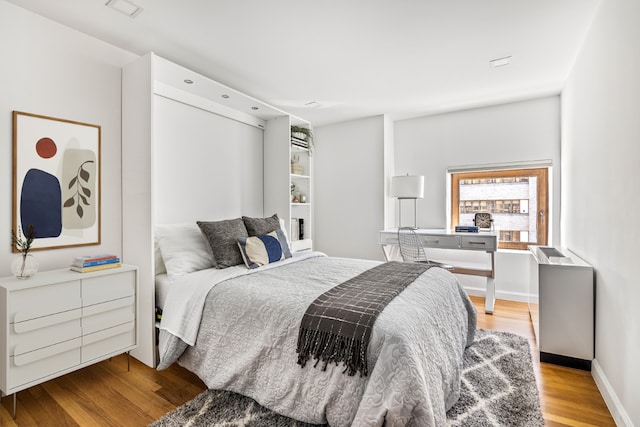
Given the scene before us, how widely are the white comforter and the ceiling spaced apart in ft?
6.06

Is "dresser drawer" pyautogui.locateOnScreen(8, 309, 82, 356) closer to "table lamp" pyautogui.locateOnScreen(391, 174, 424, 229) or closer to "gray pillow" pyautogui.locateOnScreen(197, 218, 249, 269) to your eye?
"gray pillow" pyautogui.locateOnScreen(197, 218, 249, 269)

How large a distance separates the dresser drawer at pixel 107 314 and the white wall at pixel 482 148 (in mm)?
3743

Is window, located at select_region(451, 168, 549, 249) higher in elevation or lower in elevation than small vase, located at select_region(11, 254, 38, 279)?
higher

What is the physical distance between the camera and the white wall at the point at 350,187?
475 cm

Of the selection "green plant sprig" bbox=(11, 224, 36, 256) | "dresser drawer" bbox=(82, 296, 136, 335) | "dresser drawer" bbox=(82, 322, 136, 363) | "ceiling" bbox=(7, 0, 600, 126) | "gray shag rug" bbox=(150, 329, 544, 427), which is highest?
"ceiling" bbox=(7, 0, 600, 126)

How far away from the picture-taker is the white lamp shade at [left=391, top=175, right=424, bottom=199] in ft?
14.3

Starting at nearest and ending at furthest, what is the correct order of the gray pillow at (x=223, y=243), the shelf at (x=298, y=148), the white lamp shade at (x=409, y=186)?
the gray pillow at (x=223, y=243) < the shelf at (x=298, y=148) < the white lamp shade at (x=409, y=186)

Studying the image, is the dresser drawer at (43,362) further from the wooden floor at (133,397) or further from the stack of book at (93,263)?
the stack of book at (93,263)

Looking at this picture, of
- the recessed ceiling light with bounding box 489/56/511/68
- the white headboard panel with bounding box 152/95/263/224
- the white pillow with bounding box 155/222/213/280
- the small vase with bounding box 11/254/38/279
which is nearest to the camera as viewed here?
the small vase with bounding box 11/254/38/279

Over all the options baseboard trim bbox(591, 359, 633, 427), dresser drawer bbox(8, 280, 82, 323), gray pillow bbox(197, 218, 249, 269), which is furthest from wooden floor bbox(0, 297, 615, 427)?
gray pillow bbox(197, 218, 249, 269)

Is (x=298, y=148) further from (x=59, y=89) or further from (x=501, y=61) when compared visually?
(x=59, y=89)

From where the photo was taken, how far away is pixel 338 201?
509 cm

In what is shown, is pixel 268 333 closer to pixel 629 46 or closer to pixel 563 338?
pixel 563 338

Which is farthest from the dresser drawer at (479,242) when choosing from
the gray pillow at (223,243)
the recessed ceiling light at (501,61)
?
→ the gray pillow at (223,243)
